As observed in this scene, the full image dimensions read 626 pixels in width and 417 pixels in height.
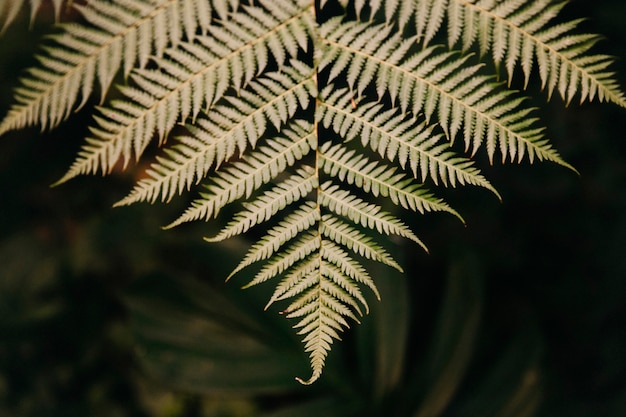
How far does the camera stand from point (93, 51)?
0.85 m

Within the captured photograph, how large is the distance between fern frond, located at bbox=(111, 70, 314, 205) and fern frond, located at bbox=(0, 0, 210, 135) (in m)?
0.17


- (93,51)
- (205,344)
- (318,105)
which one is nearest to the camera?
(93,51)

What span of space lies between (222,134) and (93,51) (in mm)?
274

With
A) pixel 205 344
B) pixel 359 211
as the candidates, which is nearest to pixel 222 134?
pixel 359 211

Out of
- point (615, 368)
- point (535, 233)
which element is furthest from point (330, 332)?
point (615, 368)

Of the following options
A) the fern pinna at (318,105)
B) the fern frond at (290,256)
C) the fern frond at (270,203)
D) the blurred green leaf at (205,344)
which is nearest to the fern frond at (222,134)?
the fern pinna at (318,105)

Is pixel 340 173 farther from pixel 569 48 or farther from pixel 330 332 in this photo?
pixel 569 48

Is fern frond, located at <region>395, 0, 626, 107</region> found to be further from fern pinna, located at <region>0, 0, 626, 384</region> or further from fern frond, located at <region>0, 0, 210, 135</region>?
fern frond, located at <region>0, 0, 210, 135</region>

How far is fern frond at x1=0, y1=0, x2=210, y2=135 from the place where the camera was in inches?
33.1

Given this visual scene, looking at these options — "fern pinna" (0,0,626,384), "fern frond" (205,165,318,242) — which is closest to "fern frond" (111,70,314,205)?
"fern pinna" (0,0,626,384)

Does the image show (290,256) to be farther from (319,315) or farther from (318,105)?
Result: (318,105)

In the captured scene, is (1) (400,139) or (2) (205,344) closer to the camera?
(1) (400,139)

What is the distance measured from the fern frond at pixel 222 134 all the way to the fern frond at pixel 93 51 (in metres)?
0.17

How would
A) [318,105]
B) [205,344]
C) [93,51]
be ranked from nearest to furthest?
[93,51] < [318,105] < [205,344]
